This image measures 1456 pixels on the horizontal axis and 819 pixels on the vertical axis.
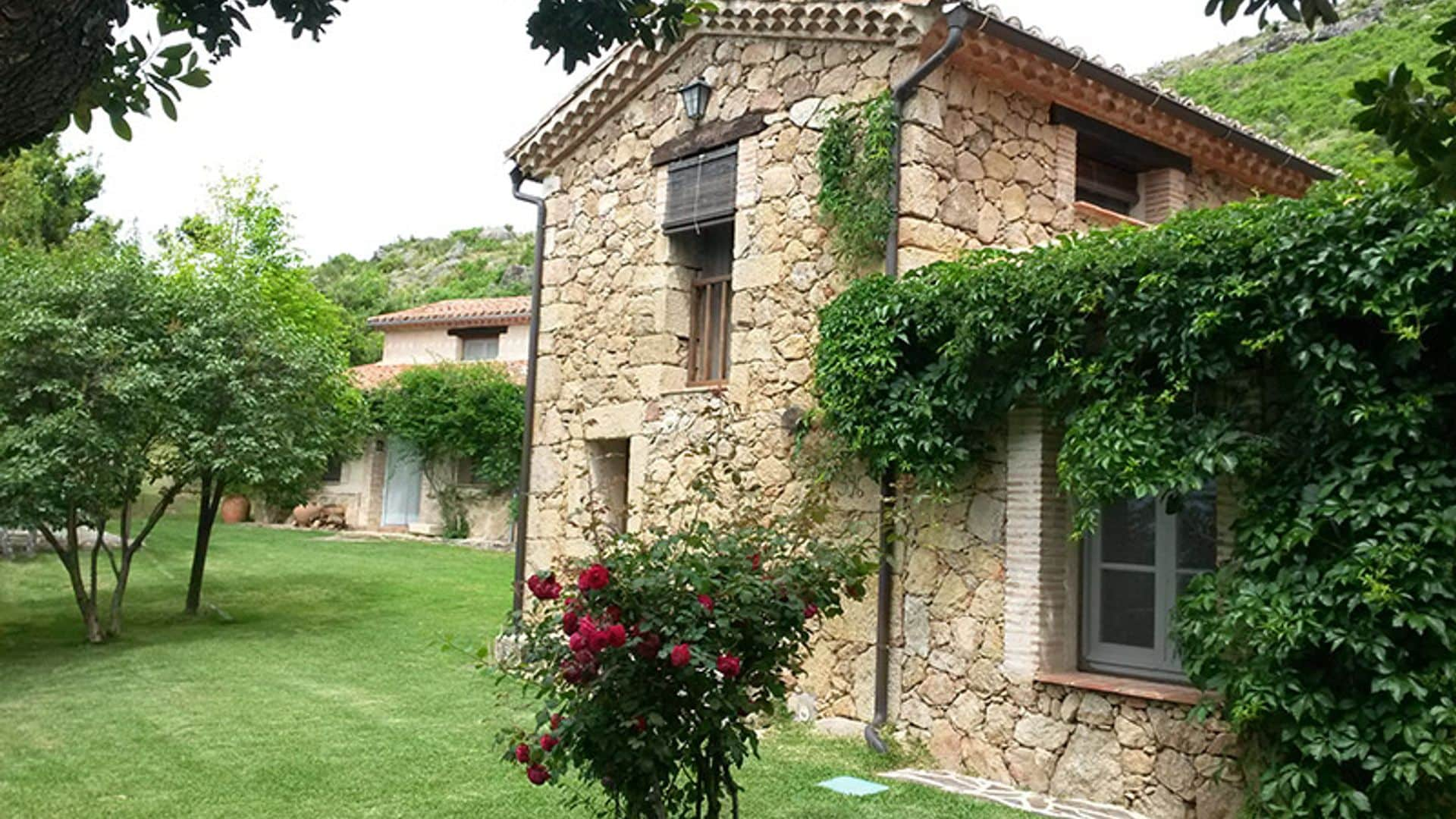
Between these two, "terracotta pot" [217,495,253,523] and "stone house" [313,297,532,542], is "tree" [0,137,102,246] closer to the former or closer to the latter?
"stone house" [313,297,532,542]

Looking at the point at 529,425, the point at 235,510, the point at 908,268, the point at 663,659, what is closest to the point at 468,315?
the point at 235,510

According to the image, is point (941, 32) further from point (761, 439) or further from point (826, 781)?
point (826, 781)

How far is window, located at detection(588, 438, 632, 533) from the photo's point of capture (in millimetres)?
10094

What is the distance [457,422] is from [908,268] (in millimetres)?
17604

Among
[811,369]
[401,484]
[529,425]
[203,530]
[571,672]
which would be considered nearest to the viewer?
[571,672]

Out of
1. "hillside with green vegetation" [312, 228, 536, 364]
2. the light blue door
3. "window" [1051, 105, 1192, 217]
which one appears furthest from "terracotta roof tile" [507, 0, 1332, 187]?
"hillside with green vegetation" [312, 228, 536, 364]

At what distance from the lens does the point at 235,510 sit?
27.0 m

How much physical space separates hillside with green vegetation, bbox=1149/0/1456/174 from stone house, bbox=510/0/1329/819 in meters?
15.1

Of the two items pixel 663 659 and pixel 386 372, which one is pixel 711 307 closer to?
pixel 663 659

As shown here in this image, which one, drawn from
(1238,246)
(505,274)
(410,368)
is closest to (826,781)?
(1238,246)

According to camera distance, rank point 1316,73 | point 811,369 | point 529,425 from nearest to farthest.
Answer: point 811,369 < point 529,425 < point 1316,73

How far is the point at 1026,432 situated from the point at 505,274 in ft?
142

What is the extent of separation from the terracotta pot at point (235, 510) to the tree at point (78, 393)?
15.1 m

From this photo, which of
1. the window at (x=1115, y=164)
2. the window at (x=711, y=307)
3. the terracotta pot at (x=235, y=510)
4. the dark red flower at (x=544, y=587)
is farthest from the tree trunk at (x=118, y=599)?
the terracotta pot at (x=235, y=510)
